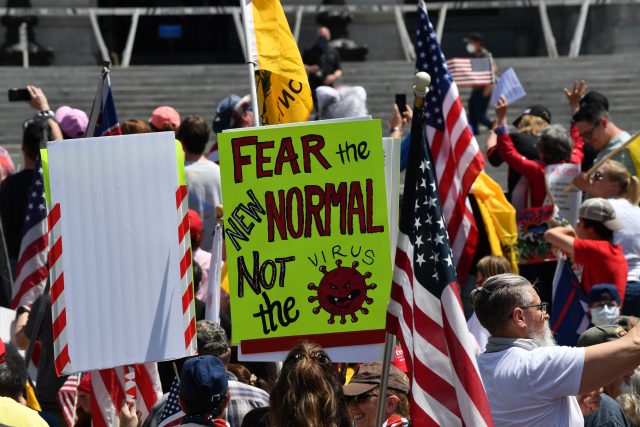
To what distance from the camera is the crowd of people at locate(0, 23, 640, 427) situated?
5.27 m

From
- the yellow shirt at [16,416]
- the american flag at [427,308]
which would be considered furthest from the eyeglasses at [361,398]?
the yellow shirt at [16,416]

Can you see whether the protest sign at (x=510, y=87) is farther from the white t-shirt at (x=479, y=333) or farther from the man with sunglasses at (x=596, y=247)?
the white t-shirt at (x=479, y=333)

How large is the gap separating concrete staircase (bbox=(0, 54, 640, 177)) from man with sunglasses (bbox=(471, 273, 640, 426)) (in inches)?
475

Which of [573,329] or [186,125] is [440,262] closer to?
[573,329]

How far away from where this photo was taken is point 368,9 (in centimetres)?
2358

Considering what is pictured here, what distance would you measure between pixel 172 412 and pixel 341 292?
875 mm

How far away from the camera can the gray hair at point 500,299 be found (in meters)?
5.53

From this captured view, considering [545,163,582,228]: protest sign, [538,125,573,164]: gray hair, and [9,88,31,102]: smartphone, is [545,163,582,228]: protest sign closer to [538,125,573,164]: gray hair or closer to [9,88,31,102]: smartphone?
[538,125,573,164]: gray hair

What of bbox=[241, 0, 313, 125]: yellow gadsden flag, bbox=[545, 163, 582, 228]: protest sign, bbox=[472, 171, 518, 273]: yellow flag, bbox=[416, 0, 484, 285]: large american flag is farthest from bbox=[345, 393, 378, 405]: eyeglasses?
bbox=[545, 163, 582, 228]: protest sign

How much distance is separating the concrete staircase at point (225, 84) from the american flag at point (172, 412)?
11624 mm

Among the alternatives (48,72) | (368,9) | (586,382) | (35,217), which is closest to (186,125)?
(35,217)

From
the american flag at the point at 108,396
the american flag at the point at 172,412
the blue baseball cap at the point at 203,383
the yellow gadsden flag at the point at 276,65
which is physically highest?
the yellow gadsden flag at the point at 276,65

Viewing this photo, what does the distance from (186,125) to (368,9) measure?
14467mm

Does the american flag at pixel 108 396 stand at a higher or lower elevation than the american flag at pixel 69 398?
higher
